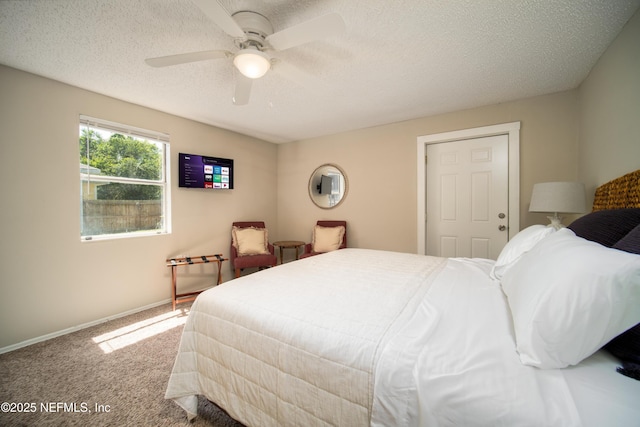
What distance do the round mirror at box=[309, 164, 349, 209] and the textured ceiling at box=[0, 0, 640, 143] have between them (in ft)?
4.21

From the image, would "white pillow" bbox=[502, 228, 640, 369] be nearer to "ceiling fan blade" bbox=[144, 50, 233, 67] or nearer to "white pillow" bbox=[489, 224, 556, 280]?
"white pillow" bbox=[489, 224, 556, 280]

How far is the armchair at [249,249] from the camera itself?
136 inches

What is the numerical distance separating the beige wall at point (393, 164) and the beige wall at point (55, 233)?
2.00m

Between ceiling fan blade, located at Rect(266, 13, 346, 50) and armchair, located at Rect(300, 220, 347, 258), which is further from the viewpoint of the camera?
armchair, located at Rect(300, 220, 347, 258)

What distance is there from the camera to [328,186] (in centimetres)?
413

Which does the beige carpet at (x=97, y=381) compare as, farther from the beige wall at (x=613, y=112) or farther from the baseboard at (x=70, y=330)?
the beige wall at (x=613, y=112)

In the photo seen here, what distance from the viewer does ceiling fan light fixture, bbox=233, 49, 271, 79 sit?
1578 millimetres

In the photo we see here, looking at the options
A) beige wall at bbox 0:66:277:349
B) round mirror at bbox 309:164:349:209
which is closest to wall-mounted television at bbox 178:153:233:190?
beige wall at bbox 0:66:277:349

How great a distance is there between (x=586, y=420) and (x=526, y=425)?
0.43ft

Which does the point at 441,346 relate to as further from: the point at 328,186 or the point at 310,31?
the point at 328,186

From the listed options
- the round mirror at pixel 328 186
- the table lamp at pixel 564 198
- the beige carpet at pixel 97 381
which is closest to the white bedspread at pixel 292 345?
the beige carpet at pixel 97 381

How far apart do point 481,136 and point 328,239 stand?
2.44 meters

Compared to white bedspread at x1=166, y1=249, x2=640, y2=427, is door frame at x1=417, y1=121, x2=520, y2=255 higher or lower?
higher

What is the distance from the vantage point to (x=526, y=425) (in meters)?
0.60
